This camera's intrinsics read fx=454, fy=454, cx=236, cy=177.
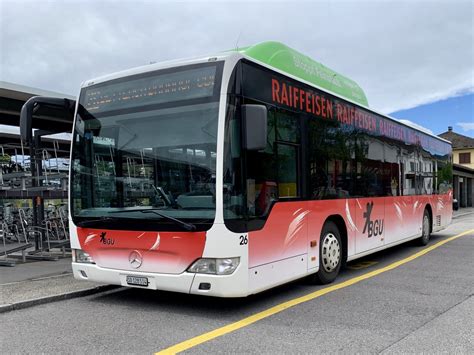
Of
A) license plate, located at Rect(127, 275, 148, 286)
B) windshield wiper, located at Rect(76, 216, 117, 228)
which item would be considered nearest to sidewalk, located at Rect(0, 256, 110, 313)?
windshield wiper, located at Rect(76, 216, 117, 228)

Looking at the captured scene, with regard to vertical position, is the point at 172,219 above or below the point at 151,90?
below

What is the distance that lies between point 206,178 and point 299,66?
4146 millimetres

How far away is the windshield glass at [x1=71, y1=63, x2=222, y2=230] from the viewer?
5418 millimetres

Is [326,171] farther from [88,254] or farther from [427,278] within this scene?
[88,254]

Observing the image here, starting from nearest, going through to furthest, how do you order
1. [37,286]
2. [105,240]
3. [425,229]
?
1. [105,240]
2. [37,286]
3. [425,229]

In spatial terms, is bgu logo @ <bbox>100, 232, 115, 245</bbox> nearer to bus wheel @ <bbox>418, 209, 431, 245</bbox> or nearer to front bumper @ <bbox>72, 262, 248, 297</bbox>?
front bumper @ <bbox>72, 262, 248, 297</bbox>

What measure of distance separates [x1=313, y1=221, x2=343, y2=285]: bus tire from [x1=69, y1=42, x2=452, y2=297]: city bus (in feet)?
0.07

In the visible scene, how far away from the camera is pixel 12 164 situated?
12.8 metres

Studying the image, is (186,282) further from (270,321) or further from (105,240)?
(105,240)

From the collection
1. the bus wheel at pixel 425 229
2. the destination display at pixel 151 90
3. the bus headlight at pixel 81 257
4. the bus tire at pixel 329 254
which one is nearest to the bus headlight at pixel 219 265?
the bus headlight at pixel 81 257

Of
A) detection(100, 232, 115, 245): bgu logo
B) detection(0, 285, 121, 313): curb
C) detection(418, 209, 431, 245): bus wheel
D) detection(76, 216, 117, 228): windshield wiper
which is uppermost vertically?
detection(76, 216, 117, 228): windshield wiper

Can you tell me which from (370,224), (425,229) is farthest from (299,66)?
(425,229)

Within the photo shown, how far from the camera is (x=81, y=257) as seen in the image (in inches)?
249

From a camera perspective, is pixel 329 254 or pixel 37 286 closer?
pixel 37 286
